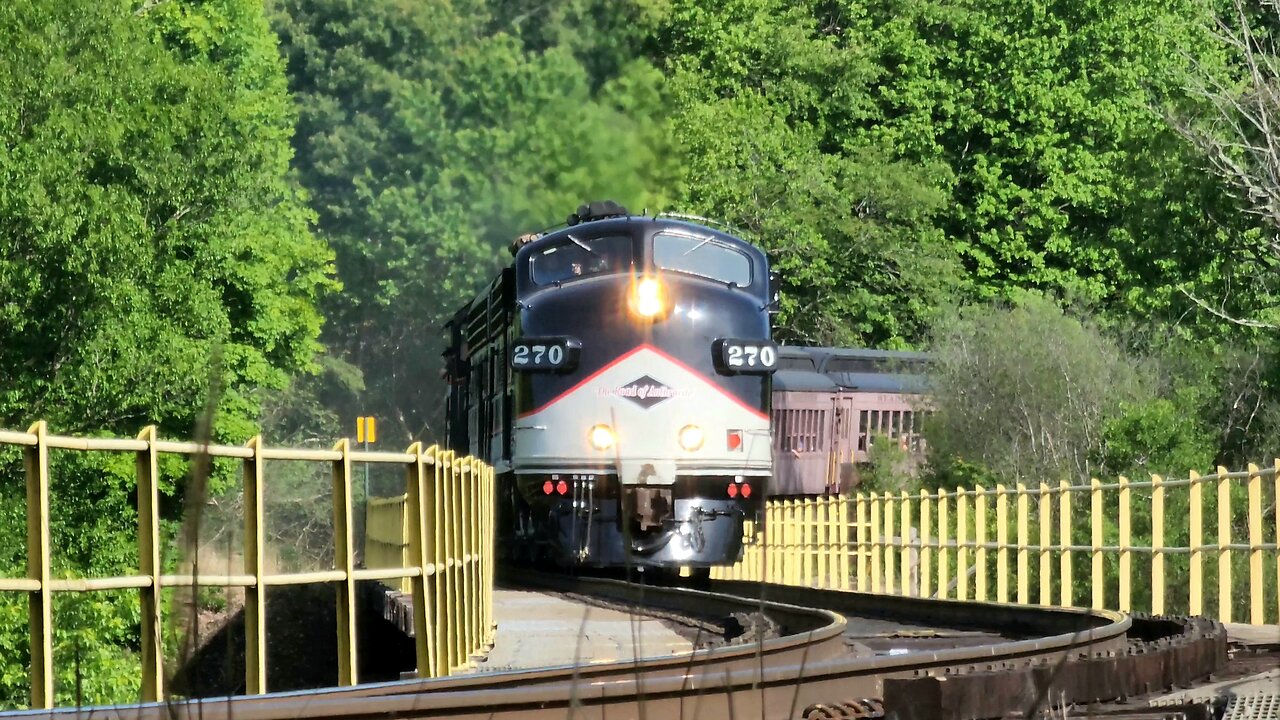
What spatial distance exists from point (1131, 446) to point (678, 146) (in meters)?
17.8

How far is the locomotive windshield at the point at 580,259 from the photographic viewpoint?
18312 mm

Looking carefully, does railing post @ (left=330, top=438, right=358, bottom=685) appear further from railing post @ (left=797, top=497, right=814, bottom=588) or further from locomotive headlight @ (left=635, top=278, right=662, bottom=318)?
railing post @ (left=797, top=497, right=814, bottom=588)

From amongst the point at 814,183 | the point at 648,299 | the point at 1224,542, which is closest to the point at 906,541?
the point at 648,299

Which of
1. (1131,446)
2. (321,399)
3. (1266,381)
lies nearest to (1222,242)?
(1266,381)

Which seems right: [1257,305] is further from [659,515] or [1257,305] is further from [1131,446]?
[659,515]

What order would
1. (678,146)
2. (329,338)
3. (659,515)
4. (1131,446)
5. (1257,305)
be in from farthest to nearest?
1. (329,338)
2. (678,146)
3. (1257,305)
4. (1131,446)
5. (659,515)

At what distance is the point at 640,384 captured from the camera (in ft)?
58.7

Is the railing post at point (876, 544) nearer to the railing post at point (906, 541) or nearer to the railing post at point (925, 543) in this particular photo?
the railing post at point (906, 541)

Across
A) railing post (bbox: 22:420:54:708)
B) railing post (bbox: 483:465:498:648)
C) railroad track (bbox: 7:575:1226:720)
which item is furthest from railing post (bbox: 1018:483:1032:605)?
railing post (bbox: 22:420:54:708)

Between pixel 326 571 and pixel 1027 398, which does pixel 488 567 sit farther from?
pixel 1027 398

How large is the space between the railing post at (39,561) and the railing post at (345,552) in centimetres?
181

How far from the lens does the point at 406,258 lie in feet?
196

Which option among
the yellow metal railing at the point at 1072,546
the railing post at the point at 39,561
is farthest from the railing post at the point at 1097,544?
the railing post at the point at 39,561

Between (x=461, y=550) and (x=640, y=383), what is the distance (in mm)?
7060
